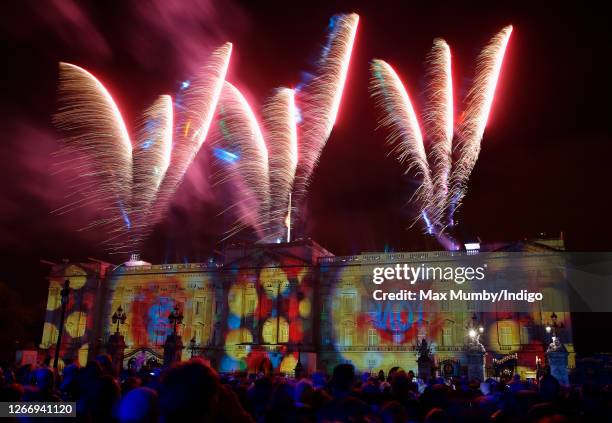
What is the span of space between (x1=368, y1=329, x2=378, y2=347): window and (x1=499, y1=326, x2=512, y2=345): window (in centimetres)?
1141

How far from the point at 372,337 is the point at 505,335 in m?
12.2

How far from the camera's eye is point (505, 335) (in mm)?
46375

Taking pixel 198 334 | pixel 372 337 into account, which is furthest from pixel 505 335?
pixel 198 334

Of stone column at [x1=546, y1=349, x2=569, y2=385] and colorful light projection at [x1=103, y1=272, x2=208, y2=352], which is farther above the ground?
colorful light projection at [x1=103, y1=272, x2=208, y2=352]

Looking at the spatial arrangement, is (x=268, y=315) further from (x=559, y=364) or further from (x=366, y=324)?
(x=559, y=364)

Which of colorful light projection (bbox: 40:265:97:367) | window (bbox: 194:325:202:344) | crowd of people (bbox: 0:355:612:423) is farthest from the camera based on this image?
colorful light projection (bbox: 40:265:97:367)

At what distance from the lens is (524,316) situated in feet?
153

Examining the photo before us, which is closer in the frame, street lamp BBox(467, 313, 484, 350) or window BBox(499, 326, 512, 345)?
street lamp BBox(467, 313, 484, 350)

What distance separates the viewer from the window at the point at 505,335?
46.1 meters

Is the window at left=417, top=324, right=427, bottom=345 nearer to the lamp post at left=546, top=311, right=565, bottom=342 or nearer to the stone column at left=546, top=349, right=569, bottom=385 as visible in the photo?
the lamp post at left=546, top=311, right=565, bottom=342

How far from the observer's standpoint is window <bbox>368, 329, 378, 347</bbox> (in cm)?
5088

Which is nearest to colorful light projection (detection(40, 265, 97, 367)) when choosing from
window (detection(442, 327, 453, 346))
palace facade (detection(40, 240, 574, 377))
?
palace facade (detection(40, 240, 574, 377))

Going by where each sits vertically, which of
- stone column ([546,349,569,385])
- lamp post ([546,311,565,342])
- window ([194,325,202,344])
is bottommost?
stone column ([546,349,569,385])

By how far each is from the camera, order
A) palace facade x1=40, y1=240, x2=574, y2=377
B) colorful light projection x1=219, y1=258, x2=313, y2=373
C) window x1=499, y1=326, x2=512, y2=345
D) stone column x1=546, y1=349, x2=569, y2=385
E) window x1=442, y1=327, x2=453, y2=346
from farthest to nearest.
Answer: colorful light projection x1=219, y1=258, x2=313, y2=373, window x1=442, y1=327, x2=453, y2=346, palace facade x1=40, y1=240, x2=574, y2=377, window x1=499, y1=326, x2=512, y2=345, stone column x1=546, y1=349, x2=569, y2=385
